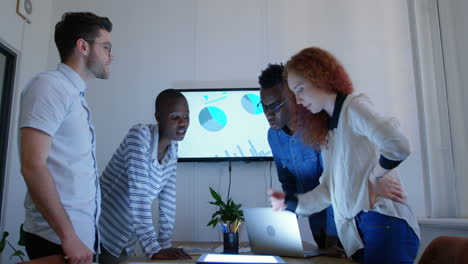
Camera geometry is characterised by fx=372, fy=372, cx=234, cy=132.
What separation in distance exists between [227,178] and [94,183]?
71.2 inches

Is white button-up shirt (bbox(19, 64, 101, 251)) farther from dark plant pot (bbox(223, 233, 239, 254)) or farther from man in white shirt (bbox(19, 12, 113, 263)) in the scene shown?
dark plant pot (bbox(223, 233, 239, 254))

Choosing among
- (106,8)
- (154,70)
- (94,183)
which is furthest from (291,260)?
(106,8)

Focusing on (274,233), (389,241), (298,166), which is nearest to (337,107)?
(389,241)

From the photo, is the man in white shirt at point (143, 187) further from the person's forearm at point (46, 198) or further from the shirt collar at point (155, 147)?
the person's forearm at point (46, 198)

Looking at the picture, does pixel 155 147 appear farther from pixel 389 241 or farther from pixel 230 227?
pixel 389 241

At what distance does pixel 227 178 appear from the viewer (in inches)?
119

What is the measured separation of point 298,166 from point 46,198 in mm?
1248

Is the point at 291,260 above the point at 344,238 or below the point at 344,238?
below

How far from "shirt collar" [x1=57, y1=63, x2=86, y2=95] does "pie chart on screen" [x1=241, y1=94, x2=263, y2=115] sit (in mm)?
1838

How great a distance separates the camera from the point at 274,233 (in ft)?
5.15

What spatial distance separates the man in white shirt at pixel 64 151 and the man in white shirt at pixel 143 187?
279 mm

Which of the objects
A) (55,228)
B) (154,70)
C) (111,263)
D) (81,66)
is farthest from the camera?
(154,70)

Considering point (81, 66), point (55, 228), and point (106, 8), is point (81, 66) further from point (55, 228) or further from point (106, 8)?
point (106, 8)

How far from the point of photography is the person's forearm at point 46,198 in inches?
40.8
